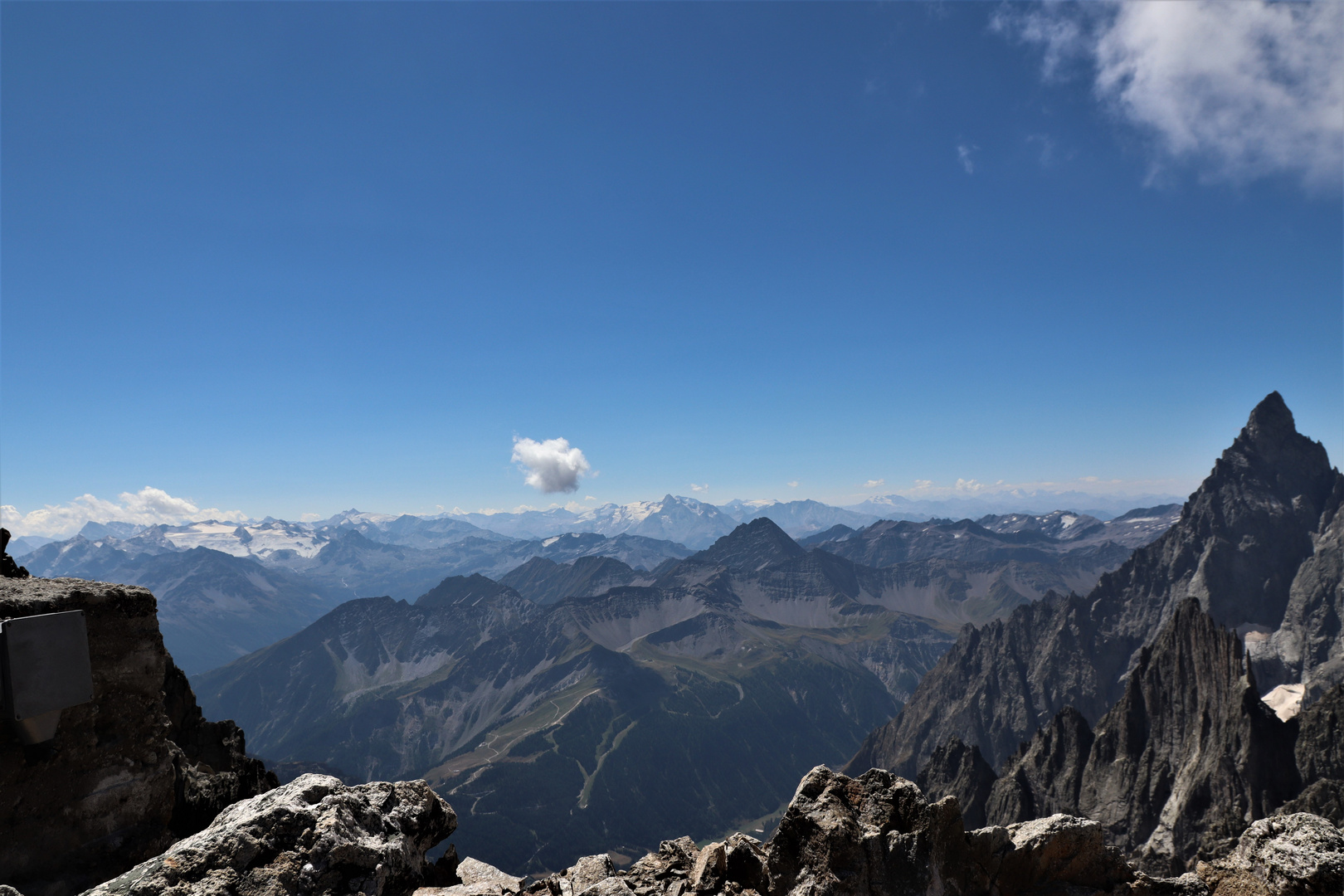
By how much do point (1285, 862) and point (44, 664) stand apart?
2626 cm

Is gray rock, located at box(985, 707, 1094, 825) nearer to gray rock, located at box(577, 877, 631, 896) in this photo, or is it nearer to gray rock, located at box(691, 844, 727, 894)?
gray rock, located at box(691, 844, 727, 894)

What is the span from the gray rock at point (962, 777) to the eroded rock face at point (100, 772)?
133m

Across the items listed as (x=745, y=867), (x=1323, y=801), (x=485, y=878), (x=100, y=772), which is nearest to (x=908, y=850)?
(x=745, y=867)

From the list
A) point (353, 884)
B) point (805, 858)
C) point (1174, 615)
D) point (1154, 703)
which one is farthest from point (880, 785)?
point (1174, 615)

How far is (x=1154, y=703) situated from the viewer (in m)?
110

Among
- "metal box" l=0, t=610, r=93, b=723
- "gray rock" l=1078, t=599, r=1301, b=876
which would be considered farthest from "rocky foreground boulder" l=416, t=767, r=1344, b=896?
"gray rock" l=1078, t=599, r=1301, b=876

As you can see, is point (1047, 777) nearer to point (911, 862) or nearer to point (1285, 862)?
point (1285, 862)

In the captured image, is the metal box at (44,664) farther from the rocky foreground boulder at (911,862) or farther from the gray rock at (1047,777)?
the gray rock at (1047,777)

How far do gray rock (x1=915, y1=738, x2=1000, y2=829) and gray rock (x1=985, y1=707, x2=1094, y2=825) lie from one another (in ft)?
8.77

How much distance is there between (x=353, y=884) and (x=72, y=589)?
9.98m

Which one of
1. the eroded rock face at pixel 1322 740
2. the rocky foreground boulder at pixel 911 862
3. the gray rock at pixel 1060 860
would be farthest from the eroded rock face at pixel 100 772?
the eroded rock face at pixel 1322 740

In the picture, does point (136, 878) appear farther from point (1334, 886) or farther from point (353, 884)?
point (1334, 886)

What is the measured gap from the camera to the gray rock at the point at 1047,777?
109m

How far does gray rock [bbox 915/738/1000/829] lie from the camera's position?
120562 mm
